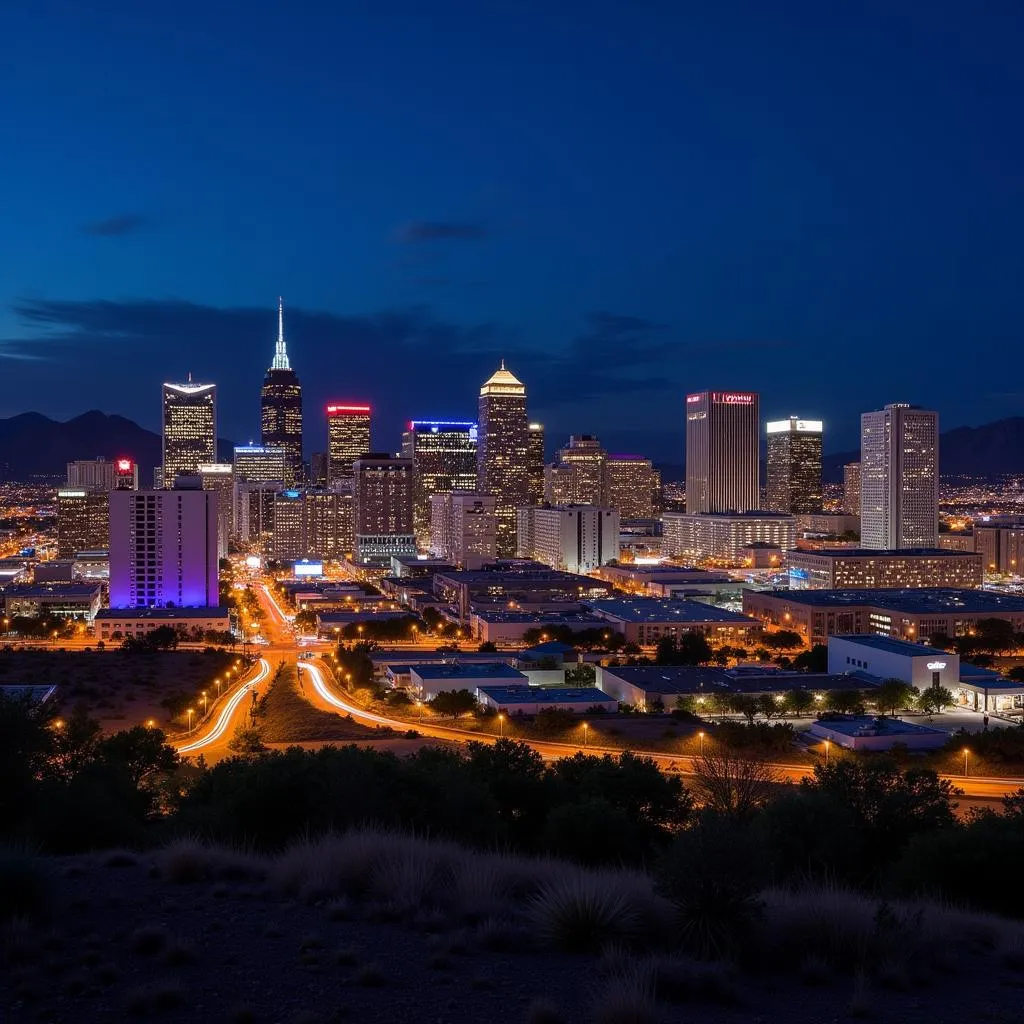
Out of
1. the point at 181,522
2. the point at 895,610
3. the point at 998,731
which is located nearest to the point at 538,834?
the point at 998,731

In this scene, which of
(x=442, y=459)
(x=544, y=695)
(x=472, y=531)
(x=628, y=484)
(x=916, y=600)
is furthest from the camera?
(x=628, y=484)

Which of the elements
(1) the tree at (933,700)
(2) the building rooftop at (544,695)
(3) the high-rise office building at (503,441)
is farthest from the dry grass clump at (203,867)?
(3) the high-rise office building at (503,441)

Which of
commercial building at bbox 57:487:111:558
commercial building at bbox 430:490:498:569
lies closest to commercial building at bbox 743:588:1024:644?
commercial building at bbox 430:490:498:569

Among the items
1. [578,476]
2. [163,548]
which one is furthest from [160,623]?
[578,476]

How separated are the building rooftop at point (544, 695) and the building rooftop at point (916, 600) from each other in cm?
2860

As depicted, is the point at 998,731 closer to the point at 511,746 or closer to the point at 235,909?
the point at 511,746

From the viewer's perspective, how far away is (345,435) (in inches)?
7239

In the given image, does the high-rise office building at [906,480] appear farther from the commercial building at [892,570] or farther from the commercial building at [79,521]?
the commercial building at [79,521]

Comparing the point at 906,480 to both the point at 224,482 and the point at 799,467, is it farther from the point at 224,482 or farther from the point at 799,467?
the point at 224,482

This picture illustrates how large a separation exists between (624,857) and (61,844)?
6.27 m

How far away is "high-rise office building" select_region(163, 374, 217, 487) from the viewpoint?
168125 millimetres

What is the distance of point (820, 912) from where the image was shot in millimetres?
6594

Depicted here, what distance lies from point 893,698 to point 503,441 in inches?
3981

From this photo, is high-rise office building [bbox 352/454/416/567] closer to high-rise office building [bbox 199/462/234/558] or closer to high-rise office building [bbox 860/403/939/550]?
high-rise office building [bbox 199/462/234/558]
